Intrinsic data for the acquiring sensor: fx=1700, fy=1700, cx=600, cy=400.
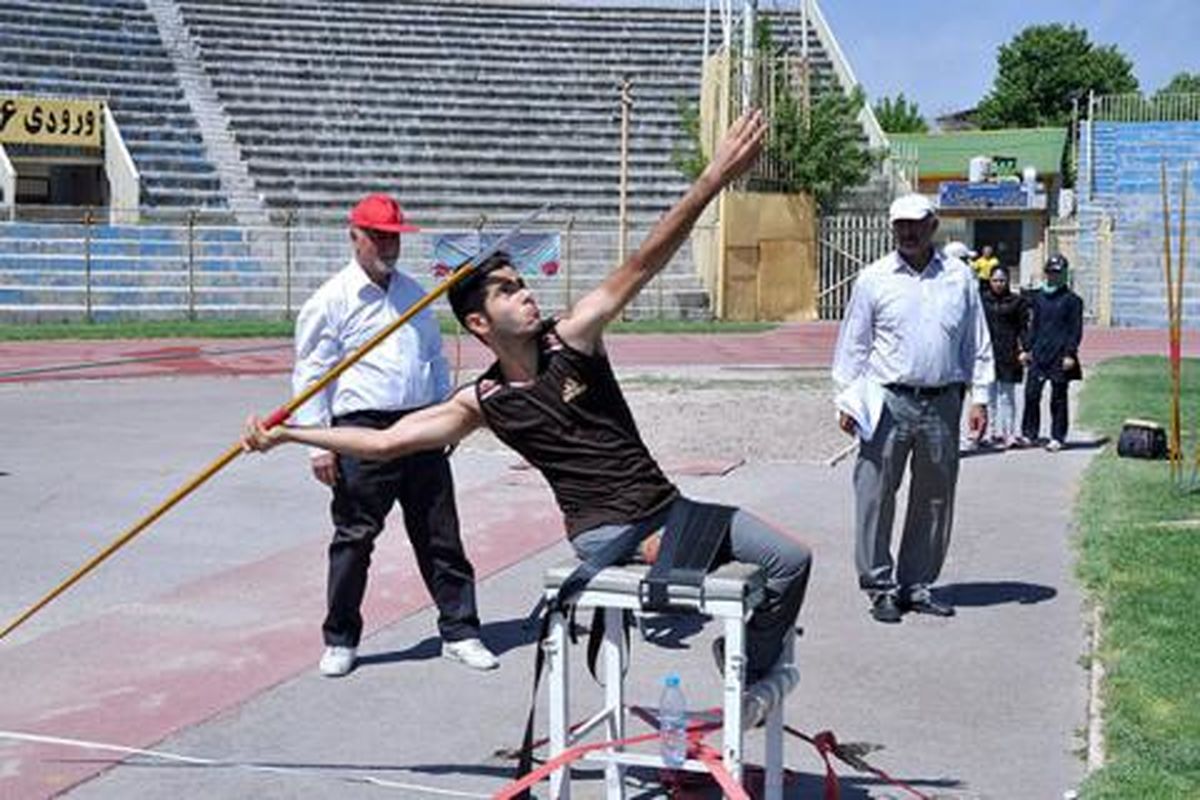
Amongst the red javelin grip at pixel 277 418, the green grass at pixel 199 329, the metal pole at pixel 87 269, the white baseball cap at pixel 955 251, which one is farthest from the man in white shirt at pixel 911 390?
the metal pole at pixel 87 269

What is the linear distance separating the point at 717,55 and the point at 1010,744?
30.5 metres

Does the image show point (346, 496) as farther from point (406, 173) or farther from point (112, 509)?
point (406, 173)

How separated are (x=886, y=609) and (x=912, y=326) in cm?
136

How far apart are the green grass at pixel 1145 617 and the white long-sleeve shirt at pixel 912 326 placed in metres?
1.42

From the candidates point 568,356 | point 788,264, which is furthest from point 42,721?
point 788,264

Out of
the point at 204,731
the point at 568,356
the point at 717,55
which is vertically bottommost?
the point at 204,731

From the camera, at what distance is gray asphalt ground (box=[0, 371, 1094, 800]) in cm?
591

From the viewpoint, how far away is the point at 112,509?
11.4m

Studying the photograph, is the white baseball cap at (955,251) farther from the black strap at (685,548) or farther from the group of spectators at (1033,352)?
the black strap at (685,548)

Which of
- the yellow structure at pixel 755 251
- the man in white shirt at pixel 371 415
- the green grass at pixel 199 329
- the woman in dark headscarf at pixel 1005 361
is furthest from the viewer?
the yellow structure at pixel 755 251

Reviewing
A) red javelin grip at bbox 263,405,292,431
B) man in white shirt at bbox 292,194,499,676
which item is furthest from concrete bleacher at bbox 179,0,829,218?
red javelin grip at bbox 263,405,292,431

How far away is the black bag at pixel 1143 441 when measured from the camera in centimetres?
1377

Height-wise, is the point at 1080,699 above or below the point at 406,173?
below

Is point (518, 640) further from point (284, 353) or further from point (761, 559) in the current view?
point (284, 353)
